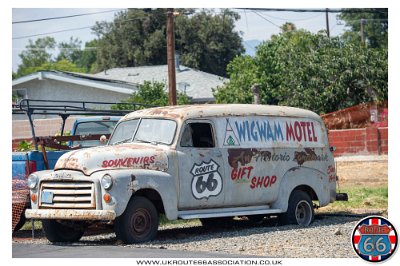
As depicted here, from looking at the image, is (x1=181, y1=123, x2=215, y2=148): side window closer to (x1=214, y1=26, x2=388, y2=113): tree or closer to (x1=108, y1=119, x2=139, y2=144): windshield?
(x1=108, y1=119, x2=139, y2=144): windshield

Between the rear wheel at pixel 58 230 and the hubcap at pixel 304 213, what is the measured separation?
3910mm

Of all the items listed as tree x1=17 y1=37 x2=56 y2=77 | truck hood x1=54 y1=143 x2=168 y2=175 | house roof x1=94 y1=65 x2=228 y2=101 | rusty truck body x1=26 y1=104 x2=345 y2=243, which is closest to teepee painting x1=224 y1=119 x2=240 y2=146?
rusty truck body x1=26 y1=104 x2=345 y2=243

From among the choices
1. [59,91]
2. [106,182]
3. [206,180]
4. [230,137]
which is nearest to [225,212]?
[206,180]

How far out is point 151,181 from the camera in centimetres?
1291

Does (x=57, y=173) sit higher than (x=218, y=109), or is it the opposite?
(x=218, y=109)

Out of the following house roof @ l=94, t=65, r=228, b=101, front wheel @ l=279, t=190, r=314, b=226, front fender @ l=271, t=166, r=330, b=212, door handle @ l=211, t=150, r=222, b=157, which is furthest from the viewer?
house roof @ l=94, t=65, r=228, b=101

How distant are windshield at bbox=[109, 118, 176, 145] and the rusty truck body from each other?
0.02m

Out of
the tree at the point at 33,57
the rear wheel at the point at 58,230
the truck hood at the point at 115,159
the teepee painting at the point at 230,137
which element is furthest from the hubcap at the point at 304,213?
the tree at the point at 33,57

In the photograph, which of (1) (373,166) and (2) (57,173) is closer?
(2) (57,173)

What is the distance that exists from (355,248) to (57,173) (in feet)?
14.8

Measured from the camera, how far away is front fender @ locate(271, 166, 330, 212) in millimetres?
14914

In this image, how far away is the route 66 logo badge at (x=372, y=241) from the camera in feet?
35.9
